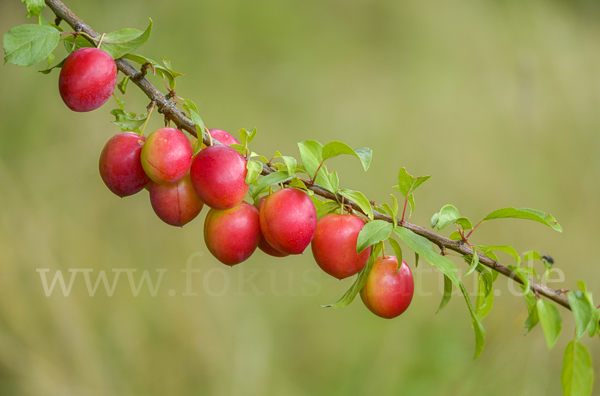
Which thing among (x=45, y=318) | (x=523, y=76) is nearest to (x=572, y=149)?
(x=523, y=76)

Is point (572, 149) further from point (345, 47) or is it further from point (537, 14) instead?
point (345, 47)

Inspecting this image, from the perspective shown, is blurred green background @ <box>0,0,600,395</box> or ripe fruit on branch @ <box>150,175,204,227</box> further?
blurred green background @ <box>0,0,600,395</box>

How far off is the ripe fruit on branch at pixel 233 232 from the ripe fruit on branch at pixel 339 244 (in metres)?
0.06

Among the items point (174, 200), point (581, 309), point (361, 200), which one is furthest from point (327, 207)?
point (581, 309)

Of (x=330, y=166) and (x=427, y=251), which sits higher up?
(x=330, y=166)

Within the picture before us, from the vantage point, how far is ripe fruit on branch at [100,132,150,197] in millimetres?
386

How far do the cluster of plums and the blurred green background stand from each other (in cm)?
69

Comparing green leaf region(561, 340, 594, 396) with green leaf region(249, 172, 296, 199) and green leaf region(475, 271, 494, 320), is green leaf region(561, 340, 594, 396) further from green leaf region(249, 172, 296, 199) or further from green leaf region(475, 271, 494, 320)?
green leaf region(249, 172, 296, 199)

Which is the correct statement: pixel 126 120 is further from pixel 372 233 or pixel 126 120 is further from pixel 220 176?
pixel 372 233

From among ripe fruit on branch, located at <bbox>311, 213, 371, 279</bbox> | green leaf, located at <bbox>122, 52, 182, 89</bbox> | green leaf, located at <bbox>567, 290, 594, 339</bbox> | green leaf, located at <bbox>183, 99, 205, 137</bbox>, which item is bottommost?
ripe fruit on branch, located at <bbox>311, 213, 371, 279</bbox>

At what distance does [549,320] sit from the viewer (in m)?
0.39

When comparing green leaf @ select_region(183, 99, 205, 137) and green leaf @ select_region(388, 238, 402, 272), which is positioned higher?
green leaf @ select_region(183, 99, 205, 137)

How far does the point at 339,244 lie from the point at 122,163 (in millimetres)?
211

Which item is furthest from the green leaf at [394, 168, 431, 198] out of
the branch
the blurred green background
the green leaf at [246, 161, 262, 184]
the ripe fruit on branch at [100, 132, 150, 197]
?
the blurred green background
